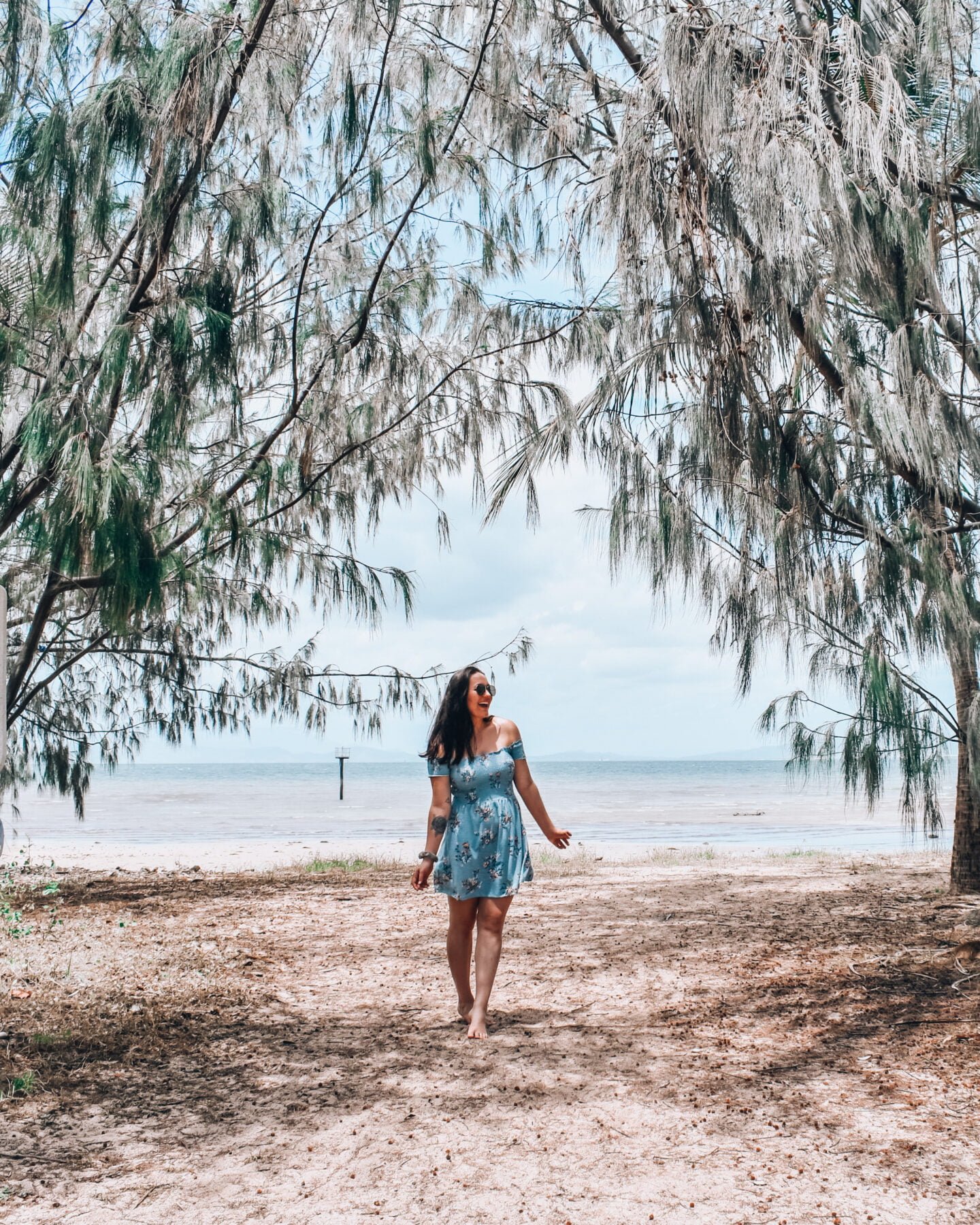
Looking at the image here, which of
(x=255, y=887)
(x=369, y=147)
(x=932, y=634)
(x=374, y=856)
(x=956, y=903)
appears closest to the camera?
(x=932, y=634)

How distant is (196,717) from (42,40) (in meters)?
4.82

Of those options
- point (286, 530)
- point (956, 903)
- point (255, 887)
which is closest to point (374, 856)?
point (255, 887)

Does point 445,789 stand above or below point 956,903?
above

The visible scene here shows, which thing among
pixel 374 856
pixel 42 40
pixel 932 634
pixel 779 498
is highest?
pixel 42 40

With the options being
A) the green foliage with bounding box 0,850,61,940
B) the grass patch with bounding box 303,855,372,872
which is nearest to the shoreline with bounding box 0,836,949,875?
the grass patch with bounding box 303,855,372,872

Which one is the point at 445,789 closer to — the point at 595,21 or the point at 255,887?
the point at 595,21

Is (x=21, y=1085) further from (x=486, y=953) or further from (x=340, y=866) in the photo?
(x=340, y=866)

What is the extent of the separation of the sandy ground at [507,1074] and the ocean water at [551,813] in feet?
3.35

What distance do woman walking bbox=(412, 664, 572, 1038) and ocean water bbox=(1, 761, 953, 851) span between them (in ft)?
5.26

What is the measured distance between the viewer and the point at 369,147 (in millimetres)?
4699

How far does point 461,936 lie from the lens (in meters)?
3.50

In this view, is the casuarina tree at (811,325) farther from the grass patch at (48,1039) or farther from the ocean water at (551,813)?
the grass patch at (48,1039)

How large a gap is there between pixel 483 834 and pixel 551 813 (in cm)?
1926

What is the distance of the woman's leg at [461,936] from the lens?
3.48 meters
